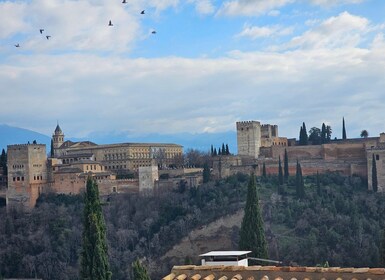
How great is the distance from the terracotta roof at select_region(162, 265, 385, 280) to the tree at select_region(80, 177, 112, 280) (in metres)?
12.5

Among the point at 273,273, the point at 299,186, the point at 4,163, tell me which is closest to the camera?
the point at 273,273

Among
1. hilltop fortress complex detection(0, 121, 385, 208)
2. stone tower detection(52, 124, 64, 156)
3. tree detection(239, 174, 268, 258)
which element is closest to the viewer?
tree detection(239, 174, 268, 258)

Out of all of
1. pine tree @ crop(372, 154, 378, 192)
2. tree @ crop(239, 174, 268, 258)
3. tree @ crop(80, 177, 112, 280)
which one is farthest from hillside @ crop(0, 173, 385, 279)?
tree @ crop(80, 177, 112, 280)

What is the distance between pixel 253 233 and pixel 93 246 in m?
8.22

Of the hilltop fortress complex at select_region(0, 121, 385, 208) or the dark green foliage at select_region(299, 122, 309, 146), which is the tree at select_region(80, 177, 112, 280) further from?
the dark green foliage at select_region(299, 122, 309, 146)

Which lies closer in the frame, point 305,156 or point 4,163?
point 305,156

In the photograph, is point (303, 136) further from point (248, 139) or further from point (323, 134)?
point (248, 139)

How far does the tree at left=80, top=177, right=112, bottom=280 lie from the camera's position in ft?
67.5

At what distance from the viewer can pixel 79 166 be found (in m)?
52.3

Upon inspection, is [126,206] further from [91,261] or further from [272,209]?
[91,261]

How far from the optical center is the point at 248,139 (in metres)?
54.2

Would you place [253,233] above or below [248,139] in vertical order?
below

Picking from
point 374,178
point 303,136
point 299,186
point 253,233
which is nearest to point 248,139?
point 303,136

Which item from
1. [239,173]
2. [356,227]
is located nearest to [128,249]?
[239,173]
